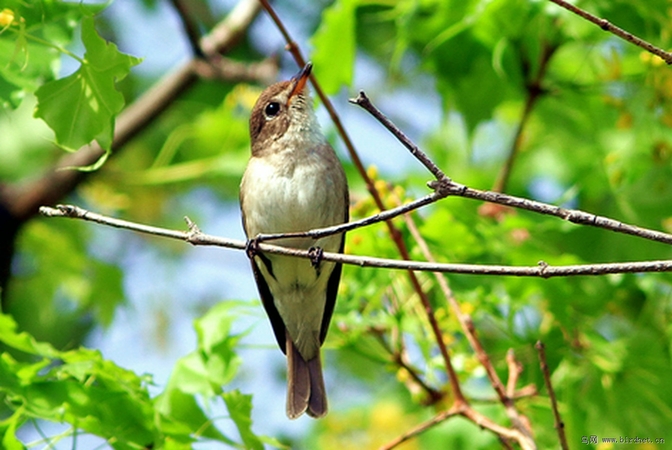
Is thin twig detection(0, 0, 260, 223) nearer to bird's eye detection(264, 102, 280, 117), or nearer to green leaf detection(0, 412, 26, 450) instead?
bird's eye detection(264, 102, 280, 117)

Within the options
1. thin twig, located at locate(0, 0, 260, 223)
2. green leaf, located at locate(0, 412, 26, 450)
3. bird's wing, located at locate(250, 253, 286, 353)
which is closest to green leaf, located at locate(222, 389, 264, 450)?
green leaf, located at locate(0, 412, 26, 450)

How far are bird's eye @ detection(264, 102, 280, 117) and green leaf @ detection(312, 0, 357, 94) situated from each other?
1.59ft

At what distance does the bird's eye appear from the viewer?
17.2ft

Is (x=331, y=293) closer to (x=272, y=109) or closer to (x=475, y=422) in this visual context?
(x=272, y=109)

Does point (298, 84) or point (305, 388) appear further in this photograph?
point (305, 388)

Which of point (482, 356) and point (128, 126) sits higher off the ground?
point (128, 126)

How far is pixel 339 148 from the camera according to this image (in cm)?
613

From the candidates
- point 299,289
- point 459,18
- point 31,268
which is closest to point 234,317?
point 299,289

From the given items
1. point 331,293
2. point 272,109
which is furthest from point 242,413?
point 272,109

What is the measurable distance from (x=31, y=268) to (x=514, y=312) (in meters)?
4.86

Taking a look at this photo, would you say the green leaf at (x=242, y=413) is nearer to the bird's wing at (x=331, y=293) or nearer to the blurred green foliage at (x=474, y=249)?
the blurred green foliage at (x=474, y=249)

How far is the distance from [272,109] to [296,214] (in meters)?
0.83

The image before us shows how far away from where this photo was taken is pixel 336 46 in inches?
186

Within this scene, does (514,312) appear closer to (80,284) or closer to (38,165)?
(80,284)
